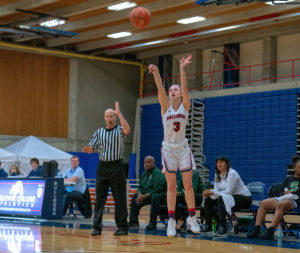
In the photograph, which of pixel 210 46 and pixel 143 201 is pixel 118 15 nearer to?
pixel 210 46

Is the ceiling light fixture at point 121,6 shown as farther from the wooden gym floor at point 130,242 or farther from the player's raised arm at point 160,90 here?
the player's raised arm at point 160,90

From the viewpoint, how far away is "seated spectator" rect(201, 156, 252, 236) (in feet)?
31.0

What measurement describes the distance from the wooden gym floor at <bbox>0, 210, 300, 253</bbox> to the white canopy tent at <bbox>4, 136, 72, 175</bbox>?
11645 mm

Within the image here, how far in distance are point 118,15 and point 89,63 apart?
7.64 meters

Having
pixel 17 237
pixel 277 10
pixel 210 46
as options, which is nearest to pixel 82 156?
pixel 210 46

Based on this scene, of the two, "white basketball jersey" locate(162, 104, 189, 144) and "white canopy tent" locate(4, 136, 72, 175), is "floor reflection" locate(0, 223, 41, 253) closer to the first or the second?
"white basketball jersey" locate(162, 104, 189, 144)

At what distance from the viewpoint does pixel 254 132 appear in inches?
938

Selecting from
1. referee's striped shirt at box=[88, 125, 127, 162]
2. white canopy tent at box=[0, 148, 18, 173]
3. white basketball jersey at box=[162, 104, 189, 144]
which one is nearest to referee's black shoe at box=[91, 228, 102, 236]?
referee's striped shirt at box=[88, 125, 127, 162]

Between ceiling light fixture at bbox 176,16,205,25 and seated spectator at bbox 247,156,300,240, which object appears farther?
ceiling light fixture at bbox 176,16,205,25

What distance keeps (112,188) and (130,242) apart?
1291 mm

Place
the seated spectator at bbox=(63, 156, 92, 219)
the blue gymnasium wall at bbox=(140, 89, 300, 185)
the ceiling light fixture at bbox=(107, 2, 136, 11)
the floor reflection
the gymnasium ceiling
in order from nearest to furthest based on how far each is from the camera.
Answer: the floor reflection → the seated spectator at bbox=(63, 156, 92, 219) → the ceiling light fixture at bbox=(107, 2, 136, 11) → the gymnasium ceiling → the blue gymnasium wall at bbox=(140, 89, 300, 185)

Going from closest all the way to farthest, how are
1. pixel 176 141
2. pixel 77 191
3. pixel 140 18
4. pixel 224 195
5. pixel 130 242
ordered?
pixel 130 242 → pixel 176 141 → pixel 224 195 → pixel 77 191 → pixel 140 18

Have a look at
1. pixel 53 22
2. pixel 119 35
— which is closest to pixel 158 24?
pixel 119 35

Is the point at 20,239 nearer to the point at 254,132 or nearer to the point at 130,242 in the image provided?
the point at 130,242
